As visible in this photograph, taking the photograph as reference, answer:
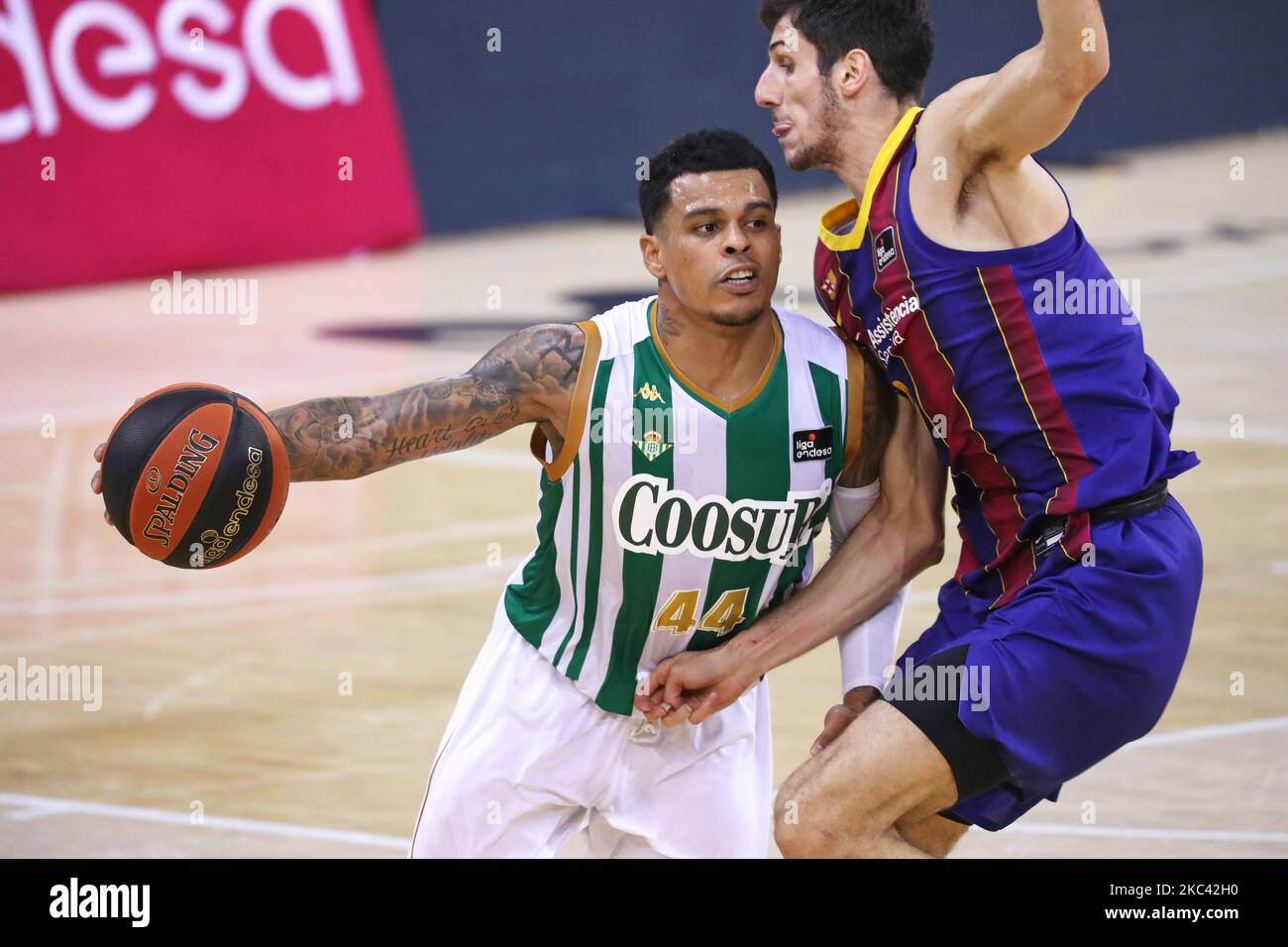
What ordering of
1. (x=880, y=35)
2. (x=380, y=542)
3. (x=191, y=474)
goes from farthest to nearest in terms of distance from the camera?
(x=380, y=542), (x=880, y=35), (x=191, y=474)

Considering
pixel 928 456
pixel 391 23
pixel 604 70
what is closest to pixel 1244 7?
pixel 604 70

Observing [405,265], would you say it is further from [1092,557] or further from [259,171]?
[1092,557]

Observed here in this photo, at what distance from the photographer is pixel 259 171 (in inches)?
704

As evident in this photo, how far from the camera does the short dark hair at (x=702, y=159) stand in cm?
532

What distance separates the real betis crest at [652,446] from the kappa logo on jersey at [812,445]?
36 centimetres

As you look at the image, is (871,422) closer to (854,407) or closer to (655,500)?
(854,407)

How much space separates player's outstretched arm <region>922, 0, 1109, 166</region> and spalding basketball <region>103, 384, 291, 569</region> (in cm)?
194

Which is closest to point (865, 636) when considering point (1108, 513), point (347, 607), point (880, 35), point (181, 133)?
point (1108, 513)

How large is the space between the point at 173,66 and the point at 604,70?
4.89m

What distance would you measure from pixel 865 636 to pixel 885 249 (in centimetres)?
114

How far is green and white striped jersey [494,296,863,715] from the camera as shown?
5.33 m

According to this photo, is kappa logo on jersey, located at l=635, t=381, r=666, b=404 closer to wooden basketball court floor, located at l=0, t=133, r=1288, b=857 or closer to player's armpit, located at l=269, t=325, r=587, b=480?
player's armpit, located at l=269, t=325, r=587, b=480

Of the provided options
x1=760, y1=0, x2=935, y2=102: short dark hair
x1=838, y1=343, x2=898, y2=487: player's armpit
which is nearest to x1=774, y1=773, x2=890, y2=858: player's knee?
x1=838, y1=343, x2=898, y2=487: player's armpit

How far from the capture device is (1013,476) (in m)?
5.20
